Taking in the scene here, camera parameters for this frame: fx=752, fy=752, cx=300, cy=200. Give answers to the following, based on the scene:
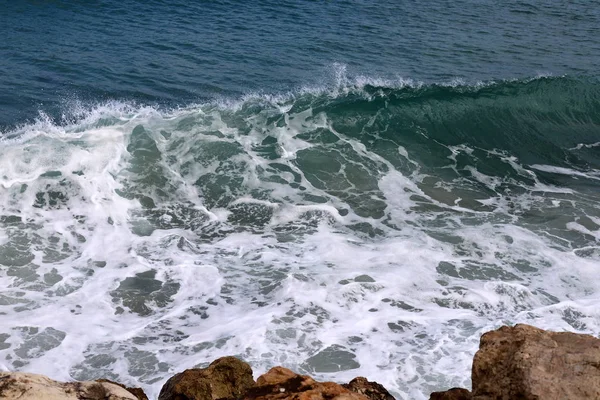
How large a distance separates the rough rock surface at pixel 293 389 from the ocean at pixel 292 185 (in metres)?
3.05

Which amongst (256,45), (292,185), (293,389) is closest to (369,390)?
(293,389)

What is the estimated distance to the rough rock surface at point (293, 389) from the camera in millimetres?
5051

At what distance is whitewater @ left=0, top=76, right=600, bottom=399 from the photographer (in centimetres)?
908

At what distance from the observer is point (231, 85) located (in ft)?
59.2

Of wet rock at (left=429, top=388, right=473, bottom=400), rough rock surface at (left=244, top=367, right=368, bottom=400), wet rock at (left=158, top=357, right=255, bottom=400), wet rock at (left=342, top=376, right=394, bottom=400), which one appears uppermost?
rough rock surface at (left=244, top=367, right=368, bottom=400)

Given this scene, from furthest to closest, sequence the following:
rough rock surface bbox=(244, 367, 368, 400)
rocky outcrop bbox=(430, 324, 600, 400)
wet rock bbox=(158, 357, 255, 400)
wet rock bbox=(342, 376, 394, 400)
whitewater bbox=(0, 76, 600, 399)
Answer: whitewater bbox=(0, 76, 600, 399) → wet rock bbox=(158, 357, 255, 400) → wet rock bbox=(342, 376, 394, 400) → rough rock surface bbox=(244, 367, 368, 400) → rocky outcrop bbox=(430, 324, 600, 400)

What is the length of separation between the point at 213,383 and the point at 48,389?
6.13 ft

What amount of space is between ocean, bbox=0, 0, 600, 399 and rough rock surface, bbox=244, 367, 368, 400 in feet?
10.0

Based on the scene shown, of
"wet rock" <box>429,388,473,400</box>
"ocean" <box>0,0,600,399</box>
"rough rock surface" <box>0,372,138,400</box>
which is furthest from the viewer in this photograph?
"ocean" <box>0,0,600,399</box>

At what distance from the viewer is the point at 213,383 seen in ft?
21.5

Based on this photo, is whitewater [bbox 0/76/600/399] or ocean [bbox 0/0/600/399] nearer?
whitewater [bbox 0/76/600/399]

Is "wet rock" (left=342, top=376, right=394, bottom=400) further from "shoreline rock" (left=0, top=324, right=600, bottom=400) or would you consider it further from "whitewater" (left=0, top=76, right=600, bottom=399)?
"whitewater" (left=0, top=76, right=600, bottom=399)

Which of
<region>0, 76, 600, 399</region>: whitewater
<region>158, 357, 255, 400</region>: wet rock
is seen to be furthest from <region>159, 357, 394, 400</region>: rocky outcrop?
<region>0, 76, 600, 399</region>: whitewater

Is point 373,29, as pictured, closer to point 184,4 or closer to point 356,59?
point 356,59
